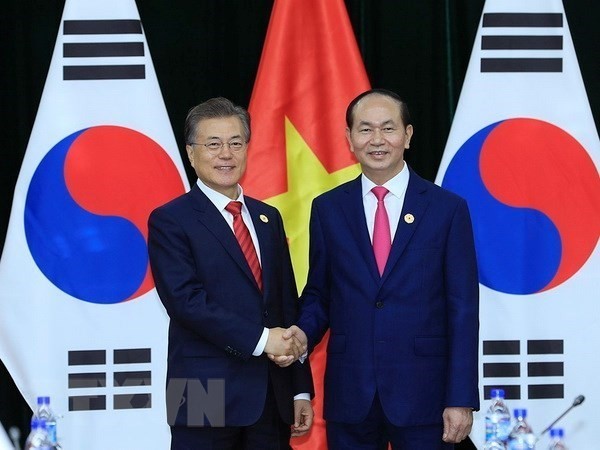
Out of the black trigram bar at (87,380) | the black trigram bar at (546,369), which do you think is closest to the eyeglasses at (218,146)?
the black trigram bar at (87,380)

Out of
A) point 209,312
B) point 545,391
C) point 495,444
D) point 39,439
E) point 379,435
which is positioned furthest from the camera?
point 545,391

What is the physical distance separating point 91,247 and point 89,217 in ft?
0.38

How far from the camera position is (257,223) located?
3.03 meters

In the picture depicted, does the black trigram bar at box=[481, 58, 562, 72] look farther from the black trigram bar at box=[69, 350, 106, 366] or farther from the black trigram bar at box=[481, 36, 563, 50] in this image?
the black trigram bar at box=[69, 350, 106, 366]

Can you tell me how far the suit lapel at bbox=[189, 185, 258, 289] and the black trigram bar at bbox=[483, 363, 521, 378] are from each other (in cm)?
147

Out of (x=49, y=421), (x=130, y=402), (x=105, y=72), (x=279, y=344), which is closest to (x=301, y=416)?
(x=279, y=344)

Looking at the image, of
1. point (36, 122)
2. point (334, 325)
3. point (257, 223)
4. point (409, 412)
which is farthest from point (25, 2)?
point (409, 412)

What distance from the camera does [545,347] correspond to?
13.1ft

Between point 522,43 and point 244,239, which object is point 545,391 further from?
point 244,239

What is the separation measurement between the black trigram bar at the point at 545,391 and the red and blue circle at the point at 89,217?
1.62 m

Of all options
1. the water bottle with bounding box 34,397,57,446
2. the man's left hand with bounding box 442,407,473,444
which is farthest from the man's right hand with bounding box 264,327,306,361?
the water bottle with bounding box 34,397,57,446

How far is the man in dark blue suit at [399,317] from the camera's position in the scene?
115 inches

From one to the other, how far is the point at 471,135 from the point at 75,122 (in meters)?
1.57

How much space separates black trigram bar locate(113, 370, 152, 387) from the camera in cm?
395
